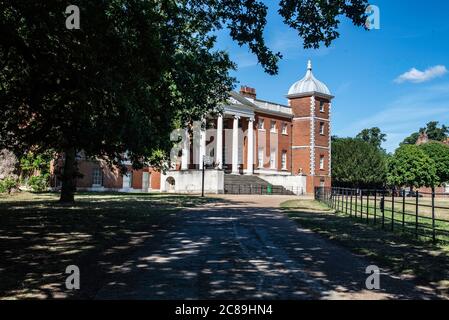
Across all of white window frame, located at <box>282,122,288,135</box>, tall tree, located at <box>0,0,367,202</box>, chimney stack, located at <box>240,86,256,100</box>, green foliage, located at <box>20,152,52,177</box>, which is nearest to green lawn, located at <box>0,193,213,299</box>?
tall tree, located at <box>0,0,367,202</box>

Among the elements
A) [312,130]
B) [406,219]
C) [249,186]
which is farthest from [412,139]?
[406,219]

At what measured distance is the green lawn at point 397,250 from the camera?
7.70 m

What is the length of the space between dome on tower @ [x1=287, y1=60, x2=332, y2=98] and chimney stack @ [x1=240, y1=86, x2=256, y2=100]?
18.6ft

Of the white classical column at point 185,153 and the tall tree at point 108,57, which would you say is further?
the white classical column at point 185,153

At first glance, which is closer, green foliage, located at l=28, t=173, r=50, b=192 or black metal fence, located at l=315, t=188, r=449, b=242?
black metal fence, located at l=315, t=188, r=449, b=242

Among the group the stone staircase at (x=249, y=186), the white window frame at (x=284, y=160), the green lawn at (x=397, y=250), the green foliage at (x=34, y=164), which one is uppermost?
the white window frame at (x=284, y=160)

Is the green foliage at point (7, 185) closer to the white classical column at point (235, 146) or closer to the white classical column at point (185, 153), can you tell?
the white classical column at point (185, 153)

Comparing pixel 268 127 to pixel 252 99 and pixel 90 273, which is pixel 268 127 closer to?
pixel 252 99

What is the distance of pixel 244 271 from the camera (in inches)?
292

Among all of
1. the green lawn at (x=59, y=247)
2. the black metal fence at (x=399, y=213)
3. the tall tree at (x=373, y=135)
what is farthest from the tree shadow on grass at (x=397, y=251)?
the tall tree at (x=373, y=135)

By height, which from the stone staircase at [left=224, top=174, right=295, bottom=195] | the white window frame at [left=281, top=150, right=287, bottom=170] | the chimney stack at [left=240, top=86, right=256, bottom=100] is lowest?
the stone staircase at [left=224, top=174, right=295, bottom=195]

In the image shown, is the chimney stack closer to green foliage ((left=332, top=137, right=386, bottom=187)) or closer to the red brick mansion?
the red brick mansion

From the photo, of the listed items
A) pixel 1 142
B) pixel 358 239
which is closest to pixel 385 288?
pixel 358 239

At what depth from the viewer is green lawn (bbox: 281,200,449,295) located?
7.70 metres
